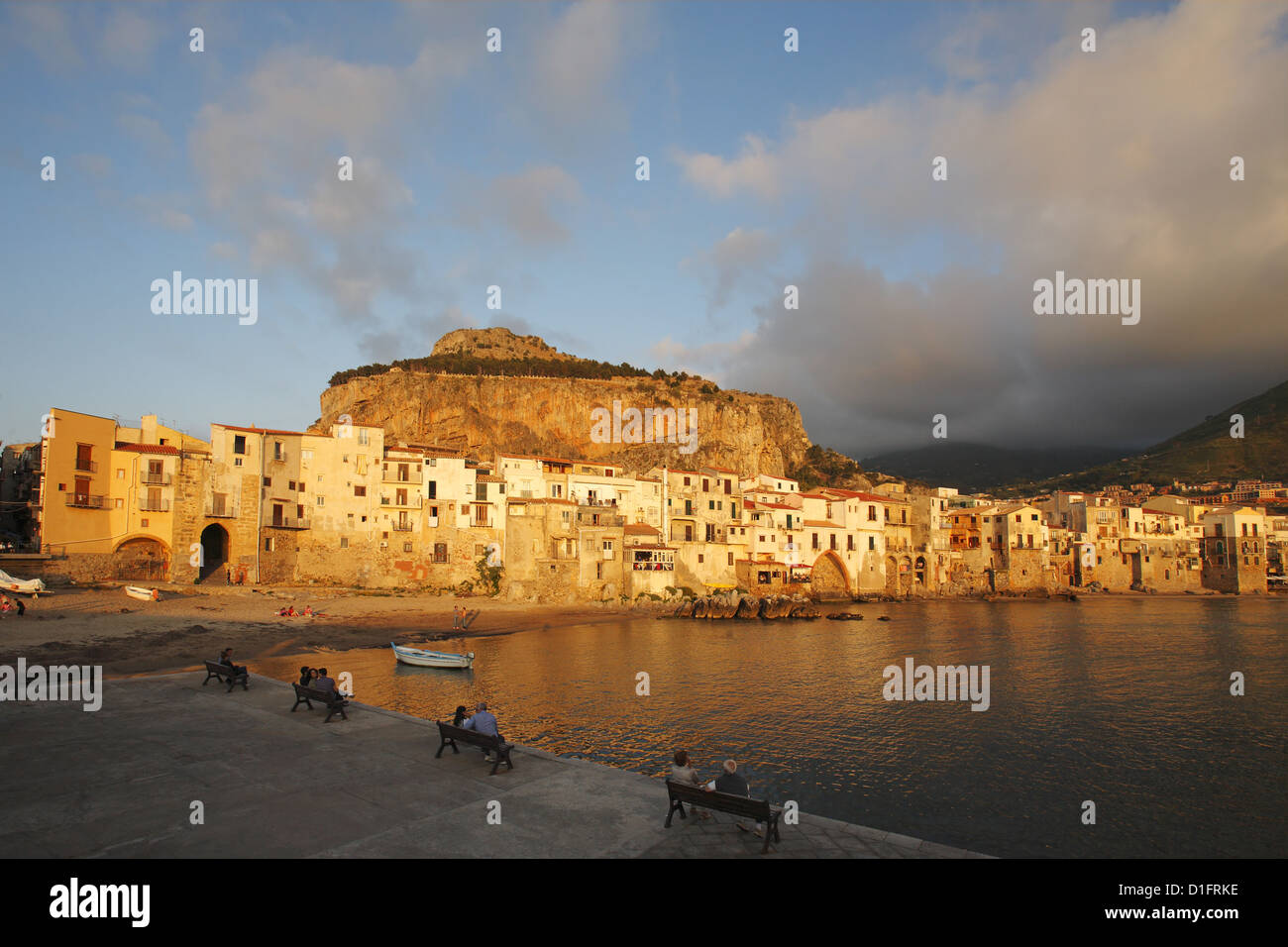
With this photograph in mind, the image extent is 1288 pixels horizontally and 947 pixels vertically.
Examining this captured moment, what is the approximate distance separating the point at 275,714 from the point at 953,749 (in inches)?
780

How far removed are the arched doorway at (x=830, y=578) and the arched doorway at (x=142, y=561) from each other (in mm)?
64604

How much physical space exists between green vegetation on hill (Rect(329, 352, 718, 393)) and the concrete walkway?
117359mm

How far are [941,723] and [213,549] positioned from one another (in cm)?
5839

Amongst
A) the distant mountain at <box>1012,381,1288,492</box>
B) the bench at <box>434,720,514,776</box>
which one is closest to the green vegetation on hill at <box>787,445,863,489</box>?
the distant mountain at <box>1012,381,1288,492</box>

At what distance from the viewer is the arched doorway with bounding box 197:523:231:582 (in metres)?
54.1

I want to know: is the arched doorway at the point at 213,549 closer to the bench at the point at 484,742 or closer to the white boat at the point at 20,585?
the white boat at the point at 20,585

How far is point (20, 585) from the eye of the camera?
37.4 metres

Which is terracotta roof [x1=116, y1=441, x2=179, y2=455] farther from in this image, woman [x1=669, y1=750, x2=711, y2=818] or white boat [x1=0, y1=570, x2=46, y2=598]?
woman [x1=669, y1=750, x2=711, y2=818]

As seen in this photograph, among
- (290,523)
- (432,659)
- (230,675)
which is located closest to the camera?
(230,675)

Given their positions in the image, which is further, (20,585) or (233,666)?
(20,585)

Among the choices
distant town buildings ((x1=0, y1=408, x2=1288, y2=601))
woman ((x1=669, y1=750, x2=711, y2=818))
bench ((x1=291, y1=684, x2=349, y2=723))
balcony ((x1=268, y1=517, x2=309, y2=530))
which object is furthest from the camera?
balcony ((x1=268, y1=517, x2=309, y2=530))

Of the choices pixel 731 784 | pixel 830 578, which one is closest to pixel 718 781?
pixel 731 784

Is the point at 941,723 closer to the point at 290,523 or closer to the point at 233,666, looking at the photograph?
the point at 233,666

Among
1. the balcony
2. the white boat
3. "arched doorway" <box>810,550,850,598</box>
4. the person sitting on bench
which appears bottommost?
"arched doorway" <box>810,550,850,598</box>
